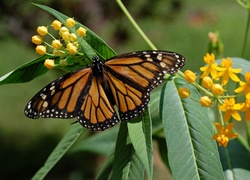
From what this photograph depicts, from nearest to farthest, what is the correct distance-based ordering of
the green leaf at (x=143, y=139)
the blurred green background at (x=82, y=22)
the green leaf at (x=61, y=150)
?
the green leaf at (x=143, y=139) < the green leaf at (x=61, y=150) < the blurred green background at (x=82, y=22)

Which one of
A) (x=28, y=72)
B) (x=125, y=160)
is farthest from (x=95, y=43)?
(x=125, y=160)

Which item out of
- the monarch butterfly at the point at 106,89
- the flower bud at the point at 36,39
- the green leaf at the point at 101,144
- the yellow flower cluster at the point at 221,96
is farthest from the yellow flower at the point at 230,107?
the green leaf at the point at 101,144

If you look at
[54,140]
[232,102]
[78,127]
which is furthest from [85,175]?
[232,102]

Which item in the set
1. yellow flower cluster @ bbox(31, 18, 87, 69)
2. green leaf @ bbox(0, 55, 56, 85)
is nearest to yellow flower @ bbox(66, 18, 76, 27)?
yellow flower cluster @ bbox(31, 18, 87, 69)

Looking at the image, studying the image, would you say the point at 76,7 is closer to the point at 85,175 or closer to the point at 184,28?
the point at 85,175

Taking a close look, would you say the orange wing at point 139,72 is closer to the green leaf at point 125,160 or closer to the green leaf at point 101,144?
the green leaf at point 125,160
